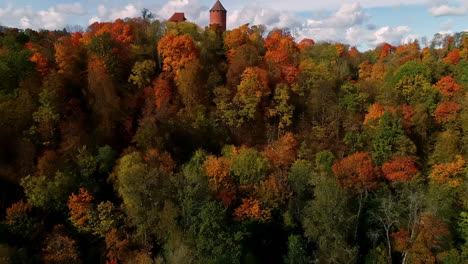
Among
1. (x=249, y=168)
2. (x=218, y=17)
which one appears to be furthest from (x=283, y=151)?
(x=218, y=17)

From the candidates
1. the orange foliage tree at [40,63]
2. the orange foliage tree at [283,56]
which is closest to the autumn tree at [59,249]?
the orange foliage tree at [40,63]

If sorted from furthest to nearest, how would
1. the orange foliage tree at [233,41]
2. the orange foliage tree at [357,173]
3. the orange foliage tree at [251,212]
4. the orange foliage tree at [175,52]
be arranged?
the orange foliage tree at [233,41], the orange foliage tree at [175,52], the orange foliage tree at [357,173], the orange foliage tree at [251,212]

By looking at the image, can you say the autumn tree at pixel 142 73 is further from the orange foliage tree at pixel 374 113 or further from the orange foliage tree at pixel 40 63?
the orange foliage tree at pixel 374 113

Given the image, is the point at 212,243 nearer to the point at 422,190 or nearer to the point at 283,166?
the point at 283,166

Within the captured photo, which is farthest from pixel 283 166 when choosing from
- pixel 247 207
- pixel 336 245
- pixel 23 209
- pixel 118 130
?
pixel 23 209

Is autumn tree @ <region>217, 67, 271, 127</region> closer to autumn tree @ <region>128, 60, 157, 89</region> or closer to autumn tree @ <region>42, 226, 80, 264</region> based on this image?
autumn tree @ <region>128, 60, 157, 89</region>
